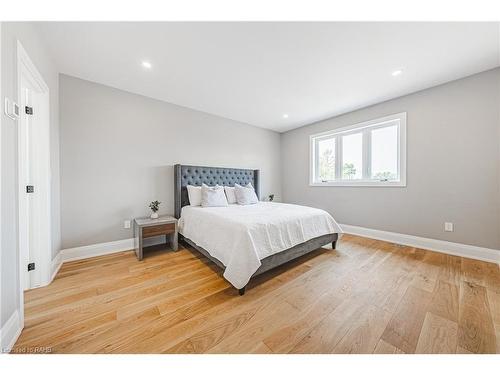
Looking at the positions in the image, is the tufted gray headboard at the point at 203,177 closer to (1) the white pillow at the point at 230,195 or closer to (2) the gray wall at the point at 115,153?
(2) the gray wall at the point at 115,153

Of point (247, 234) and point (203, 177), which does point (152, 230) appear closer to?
point (203, 177)

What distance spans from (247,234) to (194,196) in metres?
1.62

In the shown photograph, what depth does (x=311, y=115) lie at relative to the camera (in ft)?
12.4

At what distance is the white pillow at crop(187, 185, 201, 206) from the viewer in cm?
304

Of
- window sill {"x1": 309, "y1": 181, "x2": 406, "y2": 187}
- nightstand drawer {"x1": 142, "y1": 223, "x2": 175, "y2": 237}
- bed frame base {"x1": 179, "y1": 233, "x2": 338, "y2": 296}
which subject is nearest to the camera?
bed frame base {"x1": 179, "y1": 233, "x2": 338, "y2": 296}

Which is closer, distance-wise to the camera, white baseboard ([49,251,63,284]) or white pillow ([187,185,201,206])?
white baseboard ([49,251,63,284])

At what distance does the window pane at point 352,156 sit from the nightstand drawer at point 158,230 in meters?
3.49

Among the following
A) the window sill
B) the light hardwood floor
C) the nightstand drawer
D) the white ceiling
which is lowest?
the light hardwood floor

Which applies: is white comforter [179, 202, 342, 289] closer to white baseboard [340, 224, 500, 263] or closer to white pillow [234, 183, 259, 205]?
white pillow [234, 183, 259, 205]

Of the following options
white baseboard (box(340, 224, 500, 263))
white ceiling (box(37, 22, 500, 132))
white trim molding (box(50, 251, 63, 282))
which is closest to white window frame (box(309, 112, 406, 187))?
white ceiling (box(37, 22, 500, 132))

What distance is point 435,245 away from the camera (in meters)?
2.68

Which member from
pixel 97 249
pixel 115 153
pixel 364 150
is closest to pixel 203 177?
pixel 115 153

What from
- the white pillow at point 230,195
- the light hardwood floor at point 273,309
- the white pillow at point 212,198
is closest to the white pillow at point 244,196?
the white pillow at point 230,195

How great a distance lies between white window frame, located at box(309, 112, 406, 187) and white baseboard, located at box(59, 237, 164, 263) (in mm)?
3697
